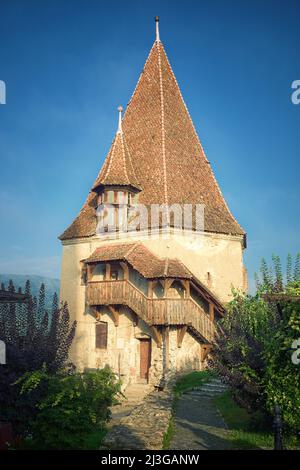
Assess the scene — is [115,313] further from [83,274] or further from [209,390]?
[209,390]

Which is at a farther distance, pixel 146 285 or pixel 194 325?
pixel 146 285

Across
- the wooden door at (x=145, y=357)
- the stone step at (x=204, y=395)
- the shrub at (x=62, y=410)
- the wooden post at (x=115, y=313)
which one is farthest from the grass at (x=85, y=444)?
the wooden door at (x=145, y=357)

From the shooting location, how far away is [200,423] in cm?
1109

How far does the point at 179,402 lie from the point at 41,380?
6.21 m

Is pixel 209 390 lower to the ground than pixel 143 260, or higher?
lower

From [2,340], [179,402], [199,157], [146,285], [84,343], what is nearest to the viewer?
[2,340]

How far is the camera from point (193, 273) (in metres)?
20.6

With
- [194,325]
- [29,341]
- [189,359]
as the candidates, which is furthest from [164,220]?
[29,341]

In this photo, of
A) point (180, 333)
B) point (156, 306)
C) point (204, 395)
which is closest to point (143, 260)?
point (156, 306)

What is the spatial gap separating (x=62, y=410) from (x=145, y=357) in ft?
38.8

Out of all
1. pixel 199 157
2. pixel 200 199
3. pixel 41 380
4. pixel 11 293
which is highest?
pixel 199 157

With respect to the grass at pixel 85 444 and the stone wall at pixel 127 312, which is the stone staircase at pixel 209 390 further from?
the grass at pixel 85 444
